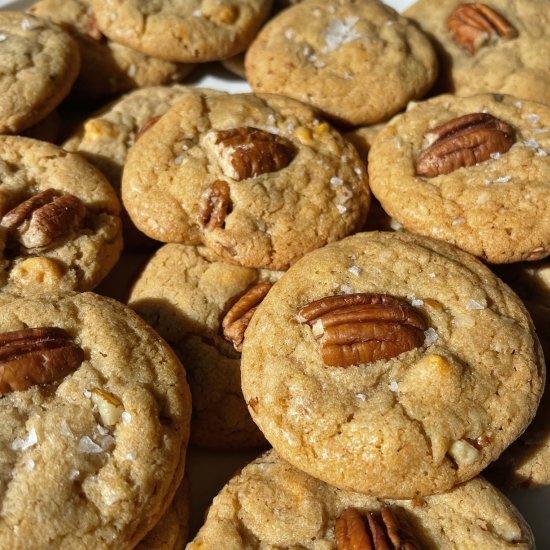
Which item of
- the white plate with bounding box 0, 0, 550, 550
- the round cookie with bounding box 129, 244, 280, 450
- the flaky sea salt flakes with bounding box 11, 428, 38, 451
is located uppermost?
the flaky sea salt flakes with bounding box 11, 428, 38, 451

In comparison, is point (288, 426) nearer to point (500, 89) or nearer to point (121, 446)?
point (121, 446)

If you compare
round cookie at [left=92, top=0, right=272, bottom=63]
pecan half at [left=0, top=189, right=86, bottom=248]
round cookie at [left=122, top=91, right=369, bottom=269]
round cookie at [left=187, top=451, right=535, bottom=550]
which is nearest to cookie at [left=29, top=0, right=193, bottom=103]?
round cookie at [left=92, top=0, right=272, bottom=63]

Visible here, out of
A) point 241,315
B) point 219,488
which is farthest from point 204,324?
point 219,488

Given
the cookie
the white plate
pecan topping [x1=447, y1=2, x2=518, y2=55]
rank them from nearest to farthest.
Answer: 1. the white plate
2. pecan topping [x1=447, y1=2, x2=518, y2=55]
3. the cookie

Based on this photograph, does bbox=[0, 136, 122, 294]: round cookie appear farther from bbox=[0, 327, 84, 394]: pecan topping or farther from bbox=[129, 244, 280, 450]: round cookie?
bbox=[0, 327, 84, 394]: pecan topping

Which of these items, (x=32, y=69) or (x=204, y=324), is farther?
(x=32, y=69)

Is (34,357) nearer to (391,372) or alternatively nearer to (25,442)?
(25,442)

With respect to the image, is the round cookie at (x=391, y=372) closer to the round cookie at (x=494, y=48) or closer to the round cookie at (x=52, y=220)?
the round cookie at (x=52, y=220)

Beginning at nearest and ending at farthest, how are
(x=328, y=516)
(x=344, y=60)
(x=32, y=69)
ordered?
(x=328, y=516), (x=32, y=69), (x=344, y=60)

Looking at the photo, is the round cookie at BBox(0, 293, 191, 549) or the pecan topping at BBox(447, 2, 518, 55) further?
the pecan topping at BBox(447, 2, 518, 55)
